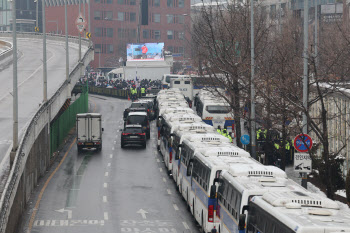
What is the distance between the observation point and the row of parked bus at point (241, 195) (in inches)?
602

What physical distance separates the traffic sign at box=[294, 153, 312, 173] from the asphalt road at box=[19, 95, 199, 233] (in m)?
5.15

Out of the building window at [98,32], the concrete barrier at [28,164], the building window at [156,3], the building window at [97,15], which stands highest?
the building window at [156,3]

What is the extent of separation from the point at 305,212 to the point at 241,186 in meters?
4.58

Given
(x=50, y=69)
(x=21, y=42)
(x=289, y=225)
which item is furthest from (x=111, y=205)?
(x=21, y=42)

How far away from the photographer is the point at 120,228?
1118 inches

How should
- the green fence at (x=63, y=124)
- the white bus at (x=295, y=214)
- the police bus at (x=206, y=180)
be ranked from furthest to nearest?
the green fence at (x=63, y=124) → the police bus at (x=206, y=180) → the white bus at (x=295, y=214)

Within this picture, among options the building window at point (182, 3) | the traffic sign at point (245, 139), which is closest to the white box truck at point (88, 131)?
the traffic sign at point (245, 139)

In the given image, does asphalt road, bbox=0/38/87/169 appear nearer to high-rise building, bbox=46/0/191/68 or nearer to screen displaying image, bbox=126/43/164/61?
screen displaying image, bbox=126/43/164/61

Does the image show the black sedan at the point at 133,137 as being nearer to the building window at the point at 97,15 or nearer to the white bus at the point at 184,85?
the white bus at the point at 184,85

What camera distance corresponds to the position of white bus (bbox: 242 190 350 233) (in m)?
14.3

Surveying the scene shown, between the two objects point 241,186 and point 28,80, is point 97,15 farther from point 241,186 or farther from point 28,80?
point 241,186

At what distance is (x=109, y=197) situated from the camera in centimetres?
3525

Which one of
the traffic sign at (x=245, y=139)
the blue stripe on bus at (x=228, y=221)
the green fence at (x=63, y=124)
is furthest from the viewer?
the green fence at (x=63, y=124)

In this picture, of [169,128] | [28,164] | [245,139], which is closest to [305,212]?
[28,164]
